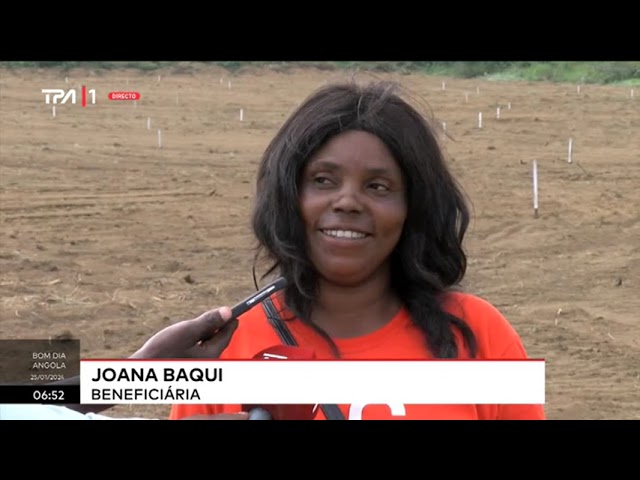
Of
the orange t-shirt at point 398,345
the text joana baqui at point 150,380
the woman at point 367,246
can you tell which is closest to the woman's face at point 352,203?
the woman at point 367,246

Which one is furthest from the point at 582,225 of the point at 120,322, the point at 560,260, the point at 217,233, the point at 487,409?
the point at 487,409

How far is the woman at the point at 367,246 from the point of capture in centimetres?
161

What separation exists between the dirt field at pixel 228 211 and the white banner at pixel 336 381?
1105mm

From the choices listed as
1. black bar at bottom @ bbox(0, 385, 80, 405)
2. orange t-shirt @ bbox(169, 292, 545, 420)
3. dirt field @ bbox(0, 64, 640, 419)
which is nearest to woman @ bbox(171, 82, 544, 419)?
orange t-shirt @ bbox(169, 292, 545, 420)

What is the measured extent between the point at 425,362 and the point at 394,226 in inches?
9.0

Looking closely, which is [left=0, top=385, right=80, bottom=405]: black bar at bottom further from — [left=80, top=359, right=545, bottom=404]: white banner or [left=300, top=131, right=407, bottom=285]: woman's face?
[left=300, top=131, right=407, bottom=285]: woman's face

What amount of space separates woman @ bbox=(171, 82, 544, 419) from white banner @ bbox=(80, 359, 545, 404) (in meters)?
0.02

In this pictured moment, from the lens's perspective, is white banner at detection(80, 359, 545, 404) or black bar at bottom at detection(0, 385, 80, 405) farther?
black bar at bottom at detection(0, 385, 80, 405)

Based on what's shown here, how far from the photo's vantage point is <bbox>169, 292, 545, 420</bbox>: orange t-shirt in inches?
63.5

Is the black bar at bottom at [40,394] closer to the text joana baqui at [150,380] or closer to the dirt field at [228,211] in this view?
the text joana baqui at [150,380]

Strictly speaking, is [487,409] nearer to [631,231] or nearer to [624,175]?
[631,231]

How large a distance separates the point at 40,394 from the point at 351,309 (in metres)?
0.62

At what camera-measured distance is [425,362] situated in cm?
163

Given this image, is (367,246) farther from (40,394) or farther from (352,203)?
(40,394)
